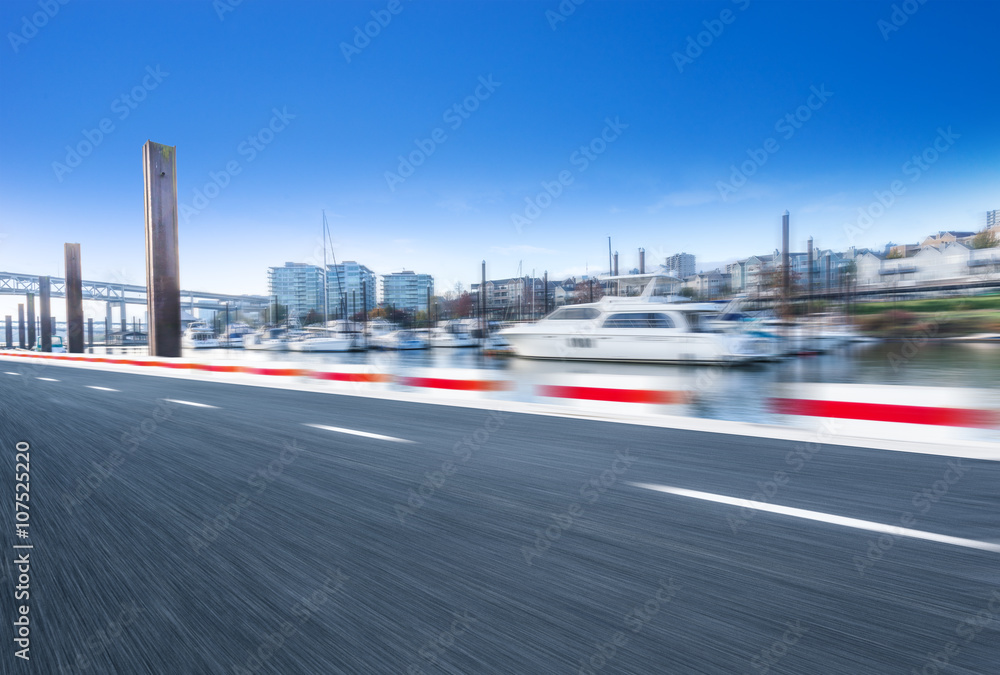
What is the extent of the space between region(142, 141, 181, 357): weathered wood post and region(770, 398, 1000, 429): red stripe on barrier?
20.9 meters

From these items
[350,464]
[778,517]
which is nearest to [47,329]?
[350,464]

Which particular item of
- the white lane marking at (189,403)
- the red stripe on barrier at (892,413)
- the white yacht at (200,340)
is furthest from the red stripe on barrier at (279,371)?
the white yacht at (200,340)

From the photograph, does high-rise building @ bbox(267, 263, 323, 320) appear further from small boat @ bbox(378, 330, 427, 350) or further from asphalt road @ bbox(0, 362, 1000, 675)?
asphalt road @ bbox(0, 362, 1000, 675)

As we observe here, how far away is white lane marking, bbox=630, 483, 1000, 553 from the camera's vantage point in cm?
304

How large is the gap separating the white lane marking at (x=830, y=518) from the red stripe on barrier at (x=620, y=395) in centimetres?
328

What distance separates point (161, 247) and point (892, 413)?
73.1ft

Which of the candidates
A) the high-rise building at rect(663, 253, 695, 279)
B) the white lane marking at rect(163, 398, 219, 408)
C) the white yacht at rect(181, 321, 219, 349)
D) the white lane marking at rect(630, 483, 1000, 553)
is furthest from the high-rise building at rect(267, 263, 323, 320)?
the white lane marking at rect(630, 483, 1000, 553)

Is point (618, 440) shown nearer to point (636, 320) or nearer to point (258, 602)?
point (258, 602)

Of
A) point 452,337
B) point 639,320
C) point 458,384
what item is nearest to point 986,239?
point 452,337

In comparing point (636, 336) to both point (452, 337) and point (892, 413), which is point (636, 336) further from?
point (452, 337)

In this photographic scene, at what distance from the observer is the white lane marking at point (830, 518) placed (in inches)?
120

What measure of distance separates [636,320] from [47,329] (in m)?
53.3

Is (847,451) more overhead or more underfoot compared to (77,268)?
more underfoot

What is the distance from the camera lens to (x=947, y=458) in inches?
196
